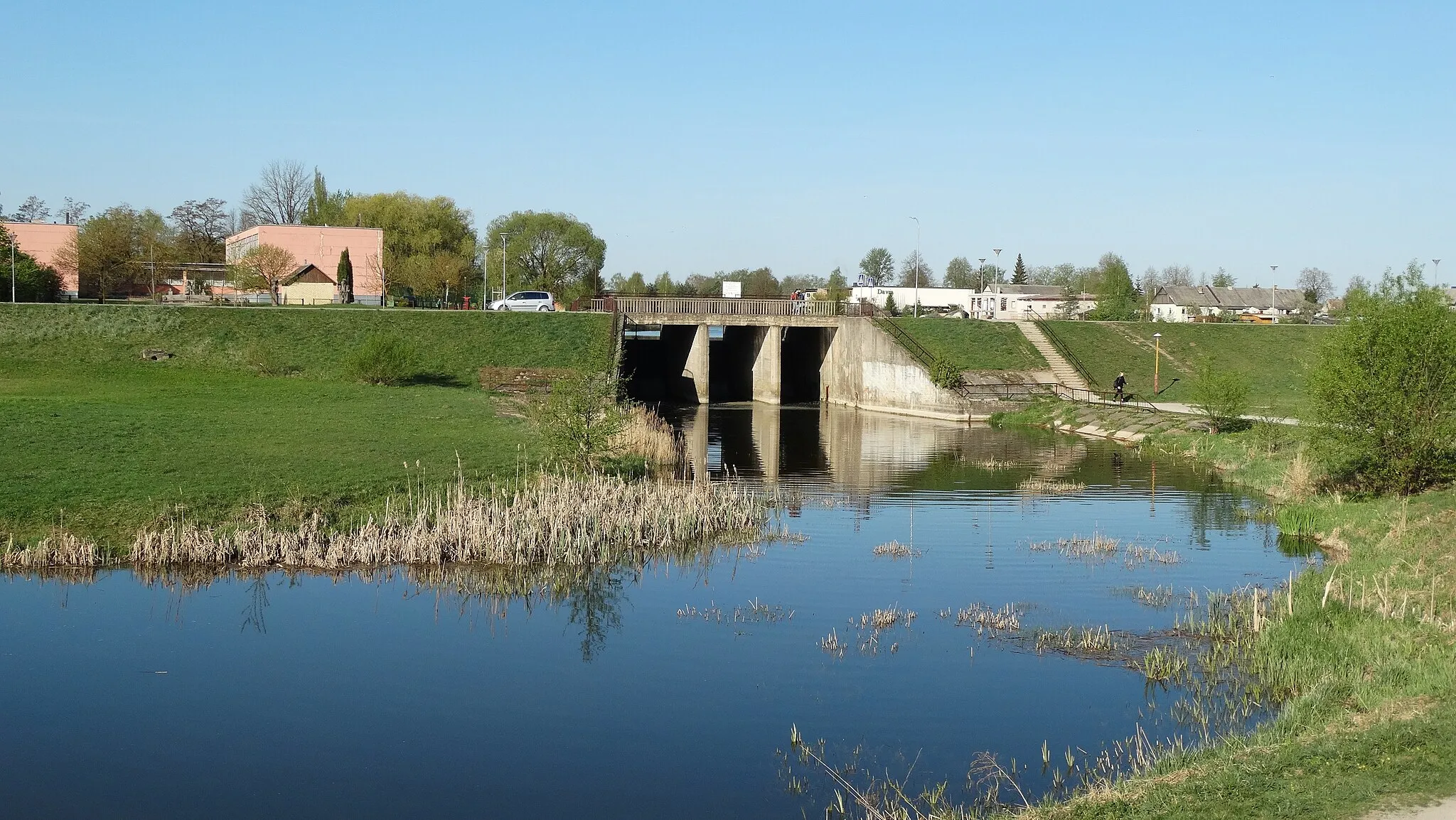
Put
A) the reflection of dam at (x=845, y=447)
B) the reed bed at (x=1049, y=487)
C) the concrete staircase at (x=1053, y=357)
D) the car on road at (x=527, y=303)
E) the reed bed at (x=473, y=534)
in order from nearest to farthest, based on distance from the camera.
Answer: the reed bed at (x=473, y=534), the reed bed at (x=1049, y=487), the reflection of dam at (x=845, y=447), the concrete staircase at (x=1053, y=357), the car on road at (x=527, y=303)

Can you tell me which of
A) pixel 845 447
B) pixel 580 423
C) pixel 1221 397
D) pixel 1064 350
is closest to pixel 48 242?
pixel 845 447

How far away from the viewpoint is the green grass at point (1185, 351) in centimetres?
5981

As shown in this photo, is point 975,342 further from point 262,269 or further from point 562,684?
point 562,684

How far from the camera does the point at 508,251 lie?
119562 mm

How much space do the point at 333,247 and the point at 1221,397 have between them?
59990mm

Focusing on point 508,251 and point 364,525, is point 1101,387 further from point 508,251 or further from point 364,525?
point 508,251

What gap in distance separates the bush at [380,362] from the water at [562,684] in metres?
27.8

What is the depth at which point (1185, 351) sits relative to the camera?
65.6 meters

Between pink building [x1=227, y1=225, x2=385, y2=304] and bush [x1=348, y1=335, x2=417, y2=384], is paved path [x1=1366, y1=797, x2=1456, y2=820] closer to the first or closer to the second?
bush [x1=348, y1=335, x2=417, y2=384]

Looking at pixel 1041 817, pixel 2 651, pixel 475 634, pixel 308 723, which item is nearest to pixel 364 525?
pixel 475 634

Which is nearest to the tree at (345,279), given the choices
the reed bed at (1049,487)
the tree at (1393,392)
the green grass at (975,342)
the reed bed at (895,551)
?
the green grass at (975,342)

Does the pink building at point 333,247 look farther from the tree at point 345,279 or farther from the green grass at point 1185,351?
the green grass at point 1185,351

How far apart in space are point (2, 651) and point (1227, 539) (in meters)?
22.2

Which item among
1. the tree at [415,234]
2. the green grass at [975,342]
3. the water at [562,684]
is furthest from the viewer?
the tree at [415,234]
